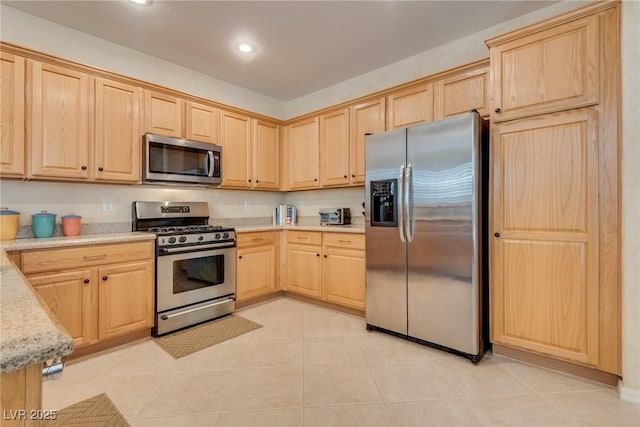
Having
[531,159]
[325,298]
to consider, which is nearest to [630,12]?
[531,159]

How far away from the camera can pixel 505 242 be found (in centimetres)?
223

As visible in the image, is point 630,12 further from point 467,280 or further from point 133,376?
point 133,376

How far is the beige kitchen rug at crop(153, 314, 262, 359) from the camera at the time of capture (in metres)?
2.49

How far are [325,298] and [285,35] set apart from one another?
2.61 meters

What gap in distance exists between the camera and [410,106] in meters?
3.06

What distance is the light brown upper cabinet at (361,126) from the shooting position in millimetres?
3281

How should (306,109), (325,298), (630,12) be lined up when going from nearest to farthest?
(630,12) < (325,298) < (306,109)

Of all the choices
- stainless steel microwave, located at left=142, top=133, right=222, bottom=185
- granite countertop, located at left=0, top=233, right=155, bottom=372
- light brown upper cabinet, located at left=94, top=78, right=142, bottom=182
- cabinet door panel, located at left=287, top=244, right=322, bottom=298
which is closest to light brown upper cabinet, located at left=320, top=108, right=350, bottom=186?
cabinet door panel, located at left=287, top=244, right=322, bottom=298

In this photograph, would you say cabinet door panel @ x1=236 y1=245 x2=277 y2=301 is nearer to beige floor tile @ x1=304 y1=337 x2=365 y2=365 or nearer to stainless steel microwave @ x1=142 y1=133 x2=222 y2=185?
stainless steel microwave @ x1=142 y1=133 x2=222 y2=185

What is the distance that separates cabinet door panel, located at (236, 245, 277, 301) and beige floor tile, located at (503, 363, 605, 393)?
2.43 metres

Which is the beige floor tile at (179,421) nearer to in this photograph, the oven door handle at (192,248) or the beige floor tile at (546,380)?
the oven door handle at (192,248)

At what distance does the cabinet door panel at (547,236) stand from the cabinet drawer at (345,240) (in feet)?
3.98

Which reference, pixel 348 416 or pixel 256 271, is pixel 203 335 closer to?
pixel 256 271

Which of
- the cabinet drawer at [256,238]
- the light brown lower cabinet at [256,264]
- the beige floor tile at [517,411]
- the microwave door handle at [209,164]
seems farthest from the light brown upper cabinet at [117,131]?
the beige floor tile at [517,411]
